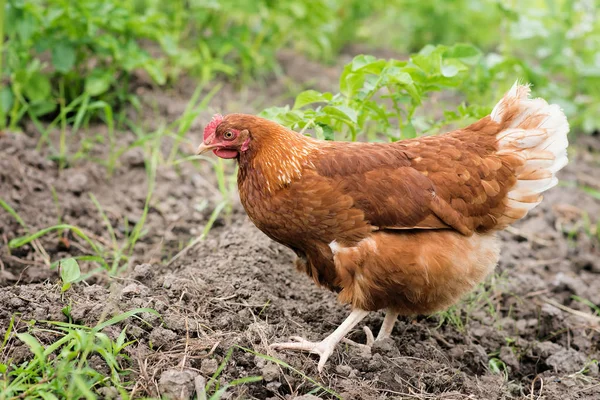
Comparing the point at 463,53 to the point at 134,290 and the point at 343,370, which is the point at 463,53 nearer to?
the point at 343,370

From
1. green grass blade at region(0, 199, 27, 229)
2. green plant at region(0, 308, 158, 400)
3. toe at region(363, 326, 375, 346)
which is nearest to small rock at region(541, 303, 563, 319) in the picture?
toe at region(363, 326, 375, 346)

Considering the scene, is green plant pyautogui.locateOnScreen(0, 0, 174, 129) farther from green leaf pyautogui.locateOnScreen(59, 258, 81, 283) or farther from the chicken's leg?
the chicken's leg

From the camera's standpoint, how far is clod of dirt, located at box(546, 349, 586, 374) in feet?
13.3

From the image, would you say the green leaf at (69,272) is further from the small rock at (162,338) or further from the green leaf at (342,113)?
the green leaf at (342,113)

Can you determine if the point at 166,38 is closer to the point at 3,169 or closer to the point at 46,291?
the point at 3,169

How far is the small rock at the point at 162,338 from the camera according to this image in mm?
3254

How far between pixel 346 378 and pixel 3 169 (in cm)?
301

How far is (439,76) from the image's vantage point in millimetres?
4035

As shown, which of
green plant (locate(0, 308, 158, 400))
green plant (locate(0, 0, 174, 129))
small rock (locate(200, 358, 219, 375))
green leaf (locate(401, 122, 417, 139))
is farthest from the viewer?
green plant (locate(0, 0, 174, 129))

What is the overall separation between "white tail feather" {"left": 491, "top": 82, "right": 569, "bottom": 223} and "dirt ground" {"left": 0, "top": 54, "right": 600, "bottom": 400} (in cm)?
88

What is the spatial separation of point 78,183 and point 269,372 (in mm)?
2717

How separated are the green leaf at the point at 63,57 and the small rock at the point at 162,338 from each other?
318 cm

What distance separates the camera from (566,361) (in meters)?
4.09

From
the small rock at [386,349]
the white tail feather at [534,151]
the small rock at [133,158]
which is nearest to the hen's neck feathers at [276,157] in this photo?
the small rock at [386,349]
